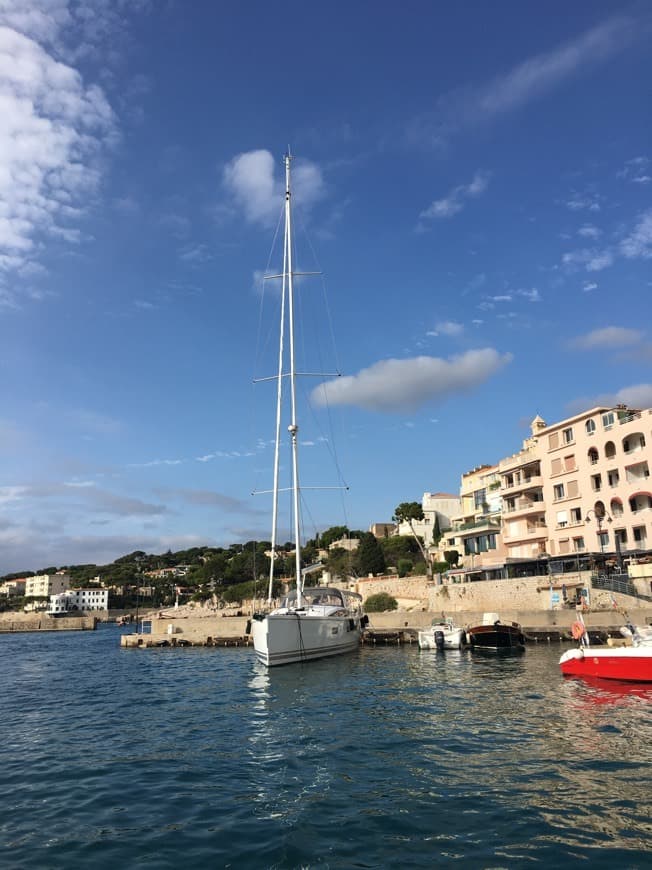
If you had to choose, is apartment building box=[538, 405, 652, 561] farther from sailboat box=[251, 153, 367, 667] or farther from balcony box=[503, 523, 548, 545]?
sailboat box=[251, 153, 367, 667]

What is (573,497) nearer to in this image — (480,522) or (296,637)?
(480,522)

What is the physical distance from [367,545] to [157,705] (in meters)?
79.1

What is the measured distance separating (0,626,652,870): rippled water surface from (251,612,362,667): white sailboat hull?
614 centimetres

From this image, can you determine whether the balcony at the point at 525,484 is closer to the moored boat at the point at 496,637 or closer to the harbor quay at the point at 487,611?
the harbor quay at the point at 487,611

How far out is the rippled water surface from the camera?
978 centimetres

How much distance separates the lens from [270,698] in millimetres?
25391

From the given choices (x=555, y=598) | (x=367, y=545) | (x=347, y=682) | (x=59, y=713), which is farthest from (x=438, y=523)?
(x=59, y=713)

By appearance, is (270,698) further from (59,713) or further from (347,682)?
(59,713)

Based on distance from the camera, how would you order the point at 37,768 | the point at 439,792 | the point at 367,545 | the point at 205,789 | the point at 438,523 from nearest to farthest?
1. the point at 439,792
2. the point at 205,789
3. the point at 37,768
4. the point at 367,545
5. the point at 438,523

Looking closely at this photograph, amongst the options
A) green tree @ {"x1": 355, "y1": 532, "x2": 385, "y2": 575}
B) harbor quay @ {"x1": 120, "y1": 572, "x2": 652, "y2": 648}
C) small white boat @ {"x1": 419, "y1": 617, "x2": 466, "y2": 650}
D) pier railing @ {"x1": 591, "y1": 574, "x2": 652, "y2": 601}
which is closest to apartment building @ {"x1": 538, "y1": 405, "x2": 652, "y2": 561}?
pier railing @ {"x1": 591, "y1": 574, "x2": 652, "y2": 601}

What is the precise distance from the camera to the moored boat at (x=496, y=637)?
39719 mm

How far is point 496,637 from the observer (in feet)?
131

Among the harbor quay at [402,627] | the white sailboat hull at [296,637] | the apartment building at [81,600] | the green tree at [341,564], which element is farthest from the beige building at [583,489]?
the apartment building at [81,600]

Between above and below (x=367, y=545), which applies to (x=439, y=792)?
below
